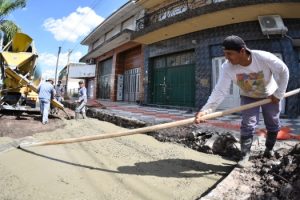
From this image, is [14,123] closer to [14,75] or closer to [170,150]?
[14,75]

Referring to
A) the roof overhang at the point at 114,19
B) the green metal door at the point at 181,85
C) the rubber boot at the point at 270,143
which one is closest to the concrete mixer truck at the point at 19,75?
the green metal door at the point at 181,85

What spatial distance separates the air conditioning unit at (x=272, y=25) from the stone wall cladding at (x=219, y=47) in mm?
443

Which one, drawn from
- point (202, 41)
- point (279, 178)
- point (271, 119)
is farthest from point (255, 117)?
point (202, 41)

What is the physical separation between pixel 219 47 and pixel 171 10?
13.9ft

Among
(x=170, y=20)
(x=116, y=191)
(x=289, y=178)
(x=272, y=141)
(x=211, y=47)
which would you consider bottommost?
(x=116, y=191)

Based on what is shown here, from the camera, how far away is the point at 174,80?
46.4ft

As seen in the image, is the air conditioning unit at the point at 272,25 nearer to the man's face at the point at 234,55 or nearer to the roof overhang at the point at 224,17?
the roof overhang at the point at 224,17

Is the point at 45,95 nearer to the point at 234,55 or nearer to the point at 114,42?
the point at 234,55

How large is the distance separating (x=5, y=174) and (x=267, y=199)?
305cm

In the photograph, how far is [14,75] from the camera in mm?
9227

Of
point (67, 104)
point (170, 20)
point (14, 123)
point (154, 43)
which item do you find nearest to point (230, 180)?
point (14, 123)

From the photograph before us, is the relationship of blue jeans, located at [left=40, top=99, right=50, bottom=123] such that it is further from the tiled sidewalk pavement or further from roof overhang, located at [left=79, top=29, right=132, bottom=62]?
roof overhang, located at [left=79, top=29, right=132, bottom=62]

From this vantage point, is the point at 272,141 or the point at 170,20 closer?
the point at 272,141

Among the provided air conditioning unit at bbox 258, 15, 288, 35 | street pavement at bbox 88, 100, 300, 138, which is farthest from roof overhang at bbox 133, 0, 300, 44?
street pavement at bbox 88, 100, 300, 138
